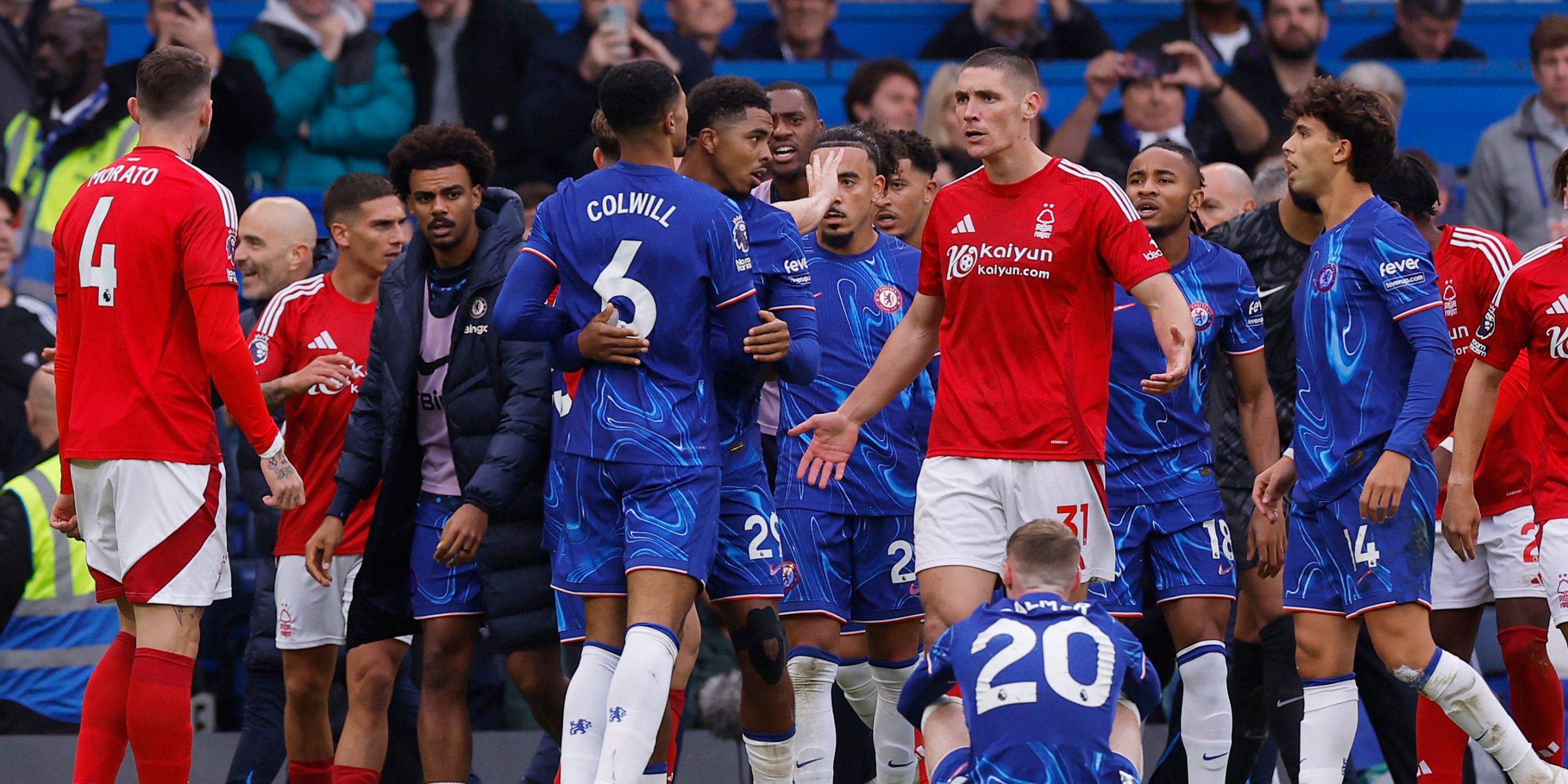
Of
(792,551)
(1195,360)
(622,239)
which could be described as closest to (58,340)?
(622,239)

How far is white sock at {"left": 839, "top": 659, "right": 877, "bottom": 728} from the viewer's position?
698 centimetres

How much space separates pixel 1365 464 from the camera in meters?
5.73

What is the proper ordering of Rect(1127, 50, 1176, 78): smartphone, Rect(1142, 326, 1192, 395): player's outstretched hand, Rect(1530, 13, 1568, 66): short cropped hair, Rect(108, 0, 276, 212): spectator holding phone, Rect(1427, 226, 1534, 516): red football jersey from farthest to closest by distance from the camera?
1. Rect(1127, 50, 1176, 78): smartphone
2. Rect(1530, 13, 1568, 66): short cropped hair
3. Rect(108, 0, 276, 212): spectator holding phone
4. Rect(1427, 226, 1534, 516): red football jersey
5. Rect(1142, 326, 1192, 395): player's outstretched hand

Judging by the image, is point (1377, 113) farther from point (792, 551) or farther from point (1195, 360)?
point (792, 551)

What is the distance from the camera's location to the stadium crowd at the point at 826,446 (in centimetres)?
547

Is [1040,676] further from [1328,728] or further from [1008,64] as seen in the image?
[1008,64]

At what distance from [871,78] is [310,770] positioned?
5465mm

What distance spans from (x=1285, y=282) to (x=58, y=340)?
4655 mm

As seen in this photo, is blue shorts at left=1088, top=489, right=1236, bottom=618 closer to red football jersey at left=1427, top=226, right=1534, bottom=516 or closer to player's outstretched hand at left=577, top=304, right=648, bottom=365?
red football jersey at left=1427, top=226, right=1534, bottom=516

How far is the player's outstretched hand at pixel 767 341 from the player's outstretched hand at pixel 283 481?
63.9 inches

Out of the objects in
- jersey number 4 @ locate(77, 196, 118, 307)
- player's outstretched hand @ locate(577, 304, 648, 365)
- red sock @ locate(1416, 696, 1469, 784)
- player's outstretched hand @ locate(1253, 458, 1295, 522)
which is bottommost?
red sock @ locate(1416, 696, 1469, 784)

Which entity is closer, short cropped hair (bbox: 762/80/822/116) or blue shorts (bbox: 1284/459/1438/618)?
blue shorts (bbox: 1284/459/1438/618)

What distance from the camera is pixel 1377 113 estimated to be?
5957 mm

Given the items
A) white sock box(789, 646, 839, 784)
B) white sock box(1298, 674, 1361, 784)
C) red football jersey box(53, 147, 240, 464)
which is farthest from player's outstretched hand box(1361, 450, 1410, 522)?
red football jersey box(53, 147, 240, 464)
